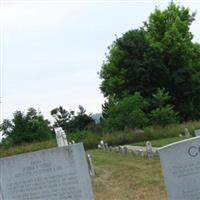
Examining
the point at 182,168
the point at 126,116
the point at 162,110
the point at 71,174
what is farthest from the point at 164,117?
the point at 182,168

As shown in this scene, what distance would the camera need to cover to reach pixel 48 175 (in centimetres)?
941

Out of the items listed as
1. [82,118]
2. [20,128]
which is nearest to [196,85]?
[20,128]

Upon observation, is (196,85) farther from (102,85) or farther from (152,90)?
(102,85)

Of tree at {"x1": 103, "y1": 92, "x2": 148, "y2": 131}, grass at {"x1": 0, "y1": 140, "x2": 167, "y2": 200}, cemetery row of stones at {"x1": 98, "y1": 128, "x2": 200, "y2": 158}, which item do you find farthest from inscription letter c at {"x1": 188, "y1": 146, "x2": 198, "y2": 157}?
tree at {"x1": 103, "y1": 92, "x2": 148, "y2": 131}

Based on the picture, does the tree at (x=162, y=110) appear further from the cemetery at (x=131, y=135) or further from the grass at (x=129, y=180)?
the grass at (x=129, y=180)

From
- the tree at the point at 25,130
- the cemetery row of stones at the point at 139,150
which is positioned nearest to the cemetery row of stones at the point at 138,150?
the cemetery row of stones at the point at 139,150

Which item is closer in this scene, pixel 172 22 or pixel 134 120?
pixel 134 120

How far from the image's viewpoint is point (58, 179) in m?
9.31

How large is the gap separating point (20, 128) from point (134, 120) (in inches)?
339

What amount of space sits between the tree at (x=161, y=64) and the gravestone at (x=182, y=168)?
1745 inches

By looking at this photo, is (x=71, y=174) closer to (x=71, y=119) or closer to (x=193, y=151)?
(x=193, y=151)

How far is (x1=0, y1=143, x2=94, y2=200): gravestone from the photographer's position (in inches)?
360

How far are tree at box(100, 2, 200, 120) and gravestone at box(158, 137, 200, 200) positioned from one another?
44.3 metres

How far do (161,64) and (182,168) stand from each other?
1795 inches
